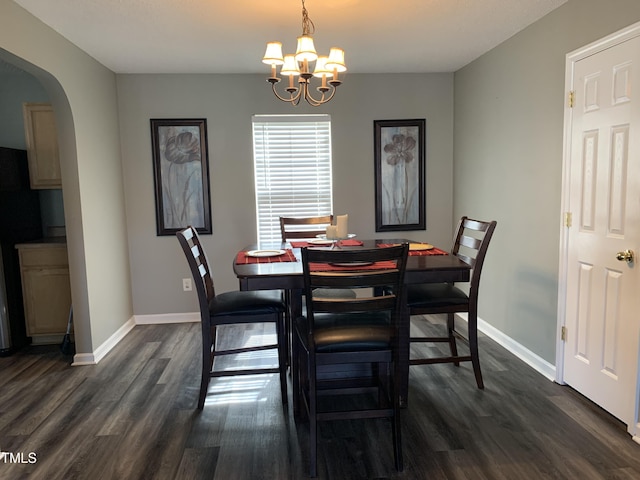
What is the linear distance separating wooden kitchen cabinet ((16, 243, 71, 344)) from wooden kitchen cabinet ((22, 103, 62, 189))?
0.53 m

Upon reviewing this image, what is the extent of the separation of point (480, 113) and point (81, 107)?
3.11 m

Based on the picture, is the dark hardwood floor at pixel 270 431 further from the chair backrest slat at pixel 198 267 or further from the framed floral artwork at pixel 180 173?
the framed floral artwork at pixel 180 173

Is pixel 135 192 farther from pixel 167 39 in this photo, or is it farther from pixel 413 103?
pixel 413 103

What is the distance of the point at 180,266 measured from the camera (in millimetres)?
4246

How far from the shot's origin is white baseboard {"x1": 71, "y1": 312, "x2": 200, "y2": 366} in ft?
10.8

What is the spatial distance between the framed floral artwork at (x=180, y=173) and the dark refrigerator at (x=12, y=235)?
102 cm

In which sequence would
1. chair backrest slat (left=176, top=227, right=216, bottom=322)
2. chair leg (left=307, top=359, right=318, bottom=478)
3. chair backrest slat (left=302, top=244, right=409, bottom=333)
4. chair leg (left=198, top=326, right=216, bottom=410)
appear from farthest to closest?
chair leg (left=198, top=326, right=216, bottom=410) → chair backrest slat (left=176, top=227, right=216, bottom=322) → chair leg (left=307, top=359, right=318, bottom=478) → chair backrest slat (left=302, top=244, right=409, bottom=333)

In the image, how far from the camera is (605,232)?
241 cm

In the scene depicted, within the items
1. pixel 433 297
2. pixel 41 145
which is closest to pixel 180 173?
pixel 41 145

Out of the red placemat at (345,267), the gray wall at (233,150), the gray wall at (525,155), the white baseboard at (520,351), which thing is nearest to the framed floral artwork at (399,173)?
the gray wall at (233,150)

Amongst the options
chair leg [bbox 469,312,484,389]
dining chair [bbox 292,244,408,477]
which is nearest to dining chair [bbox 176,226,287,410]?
dining chair [bbox 292,244,408,477]

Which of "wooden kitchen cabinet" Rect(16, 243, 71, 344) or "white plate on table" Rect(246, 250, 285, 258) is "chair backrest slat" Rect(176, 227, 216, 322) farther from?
"wooden kitchen cabinet" Rect(16, 243, 71, 344)

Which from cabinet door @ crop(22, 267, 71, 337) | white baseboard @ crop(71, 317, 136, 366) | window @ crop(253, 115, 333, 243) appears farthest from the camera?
window @ crop(253, 115, 333, 243)

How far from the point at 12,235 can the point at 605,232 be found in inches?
159
